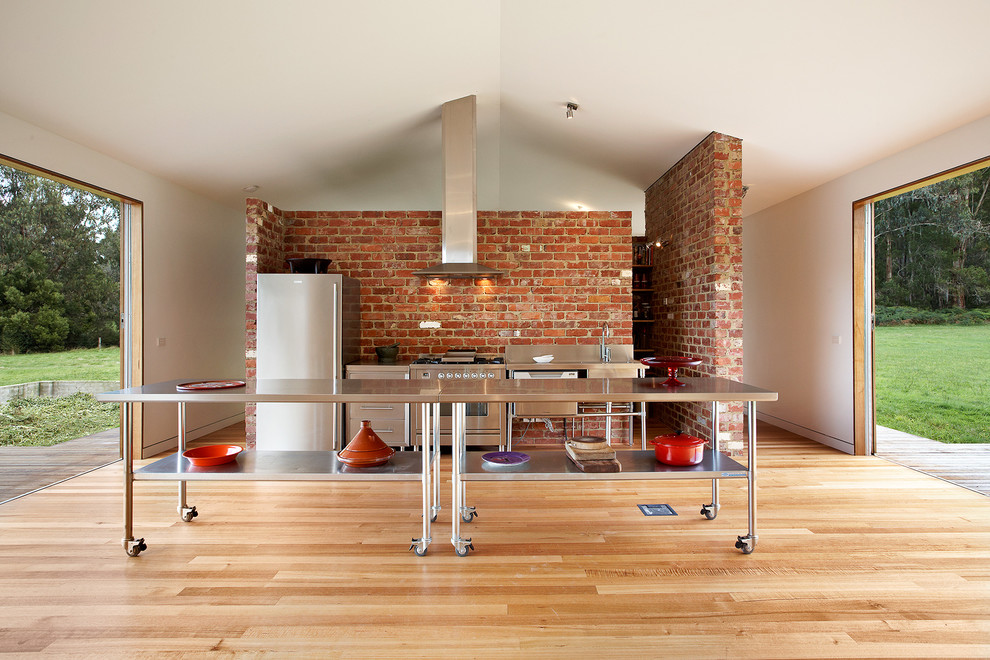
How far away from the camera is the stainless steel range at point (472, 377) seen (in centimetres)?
505

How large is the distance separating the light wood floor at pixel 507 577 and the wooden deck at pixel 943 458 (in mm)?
484

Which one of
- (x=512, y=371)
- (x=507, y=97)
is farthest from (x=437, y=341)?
(x=507, y=97)

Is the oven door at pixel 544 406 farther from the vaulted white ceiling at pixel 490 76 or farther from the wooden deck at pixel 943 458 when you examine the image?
the wooden deck at pixel 943 458

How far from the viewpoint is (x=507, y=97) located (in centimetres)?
491

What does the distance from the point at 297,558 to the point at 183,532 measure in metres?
0.86

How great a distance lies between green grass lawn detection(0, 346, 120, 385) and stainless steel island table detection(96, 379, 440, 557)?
2117 millimetres

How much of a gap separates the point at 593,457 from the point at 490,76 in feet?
10.6

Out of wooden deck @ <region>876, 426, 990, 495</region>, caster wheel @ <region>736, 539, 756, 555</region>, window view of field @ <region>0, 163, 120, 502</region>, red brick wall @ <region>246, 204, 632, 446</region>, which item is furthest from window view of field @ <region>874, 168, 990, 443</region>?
window view of field @ <region>0, 163, 120, 502</region>

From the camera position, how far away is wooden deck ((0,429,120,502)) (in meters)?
4.11

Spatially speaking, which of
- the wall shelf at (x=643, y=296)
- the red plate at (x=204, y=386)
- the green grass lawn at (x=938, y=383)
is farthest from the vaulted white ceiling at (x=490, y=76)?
the green grass lawn at (x=938, y=383)

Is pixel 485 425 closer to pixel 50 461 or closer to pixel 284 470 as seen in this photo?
pixel 284 470

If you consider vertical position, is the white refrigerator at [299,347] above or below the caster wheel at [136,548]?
above

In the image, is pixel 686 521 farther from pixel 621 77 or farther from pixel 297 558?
pixel 621 77

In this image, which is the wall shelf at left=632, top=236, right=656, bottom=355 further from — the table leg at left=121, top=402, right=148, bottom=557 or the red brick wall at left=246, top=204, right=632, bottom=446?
the table leg at left=121, top=402, right=148, bottom=557
